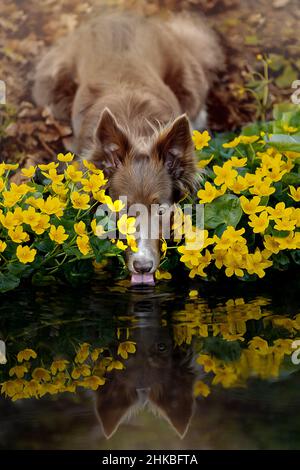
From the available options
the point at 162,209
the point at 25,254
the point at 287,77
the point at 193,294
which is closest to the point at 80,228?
the point at 25,254

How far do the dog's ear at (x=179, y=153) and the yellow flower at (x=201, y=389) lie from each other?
161 cm

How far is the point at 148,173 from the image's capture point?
4113 mm

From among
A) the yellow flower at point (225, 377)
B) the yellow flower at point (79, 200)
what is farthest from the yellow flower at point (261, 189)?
the yellow flower at point (225, 377)

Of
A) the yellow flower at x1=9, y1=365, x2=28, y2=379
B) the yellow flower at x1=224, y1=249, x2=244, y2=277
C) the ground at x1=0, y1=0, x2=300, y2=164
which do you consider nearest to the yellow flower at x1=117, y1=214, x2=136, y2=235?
the yellow flower at x1=224, y1=249, x2=244, y2=277

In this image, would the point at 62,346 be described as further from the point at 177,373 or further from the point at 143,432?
the point at 143,432

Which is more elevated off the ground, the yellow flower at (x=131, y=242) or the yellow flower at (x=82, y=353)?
the yellow flower at (x=131, y=242)

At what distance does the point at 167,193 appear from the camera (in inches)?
163

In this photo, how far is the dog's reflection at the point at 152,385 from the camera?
2.64 metres

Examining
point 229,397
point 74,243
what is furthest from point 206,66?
point 229,397

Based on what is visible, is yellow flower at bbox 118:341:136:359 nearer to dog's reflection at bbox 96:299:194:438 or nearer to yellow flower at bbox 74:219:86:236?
dog's reflection at bbox 96:299:194:438

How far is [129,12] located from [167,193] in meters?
3.44

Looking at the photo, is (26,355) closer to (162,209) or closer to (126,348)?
(126,348)

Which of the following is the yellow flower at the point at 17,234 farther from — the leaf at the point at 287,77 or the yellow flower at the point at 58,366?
the leaf at the point at 287,77

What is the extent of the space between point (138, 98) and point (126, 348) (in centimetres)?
222
